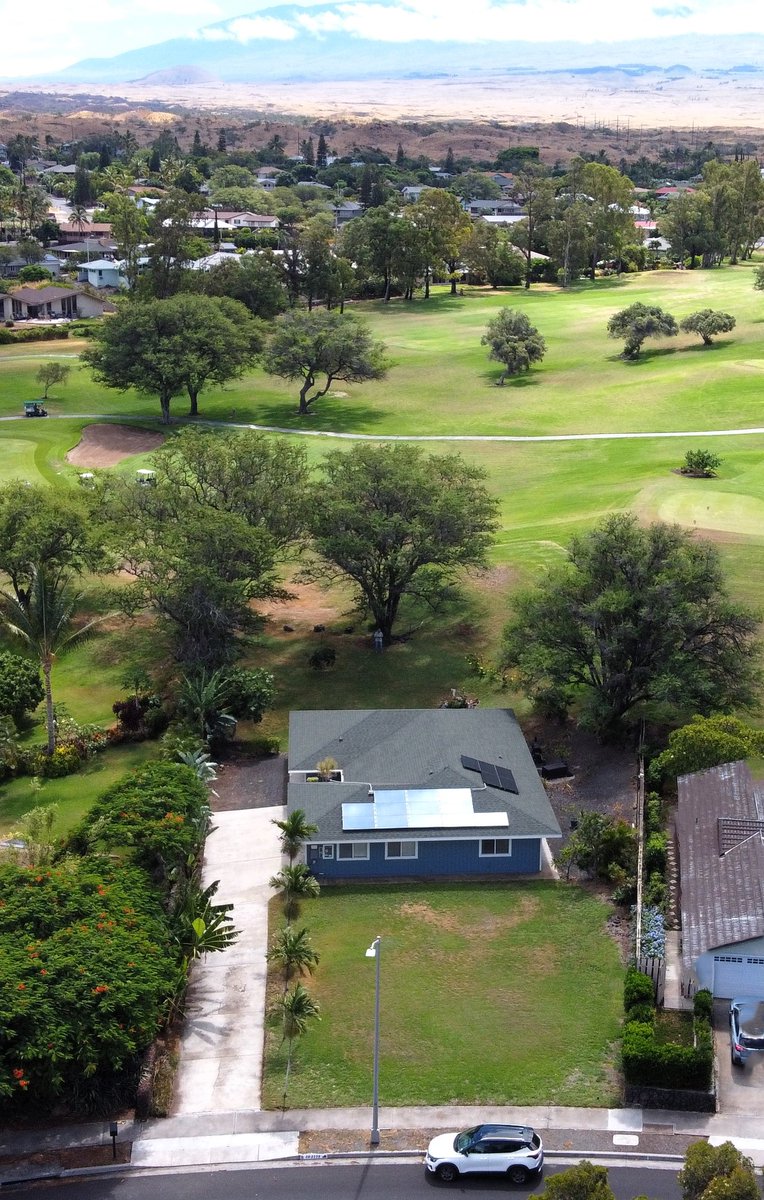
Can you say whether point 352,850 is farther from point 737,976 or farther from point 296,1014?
point 737,976

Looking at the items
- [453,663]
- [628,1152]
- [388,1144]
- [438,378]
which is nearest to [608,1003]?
[628,1152]

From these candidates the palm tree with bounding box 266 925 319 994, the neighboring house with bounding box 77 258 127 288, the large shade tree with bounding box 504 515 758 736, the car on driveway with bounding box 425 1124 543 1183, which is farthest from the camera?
the neighboring house with bounding box 77 258 127 288

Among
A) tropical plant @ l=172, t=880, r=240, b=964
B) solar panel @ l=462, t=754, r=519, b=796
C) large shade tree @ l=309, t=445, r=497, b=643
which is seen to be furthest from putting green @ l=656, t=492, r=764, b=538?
tropical plant @ l=172, t=880, r=240, b=964

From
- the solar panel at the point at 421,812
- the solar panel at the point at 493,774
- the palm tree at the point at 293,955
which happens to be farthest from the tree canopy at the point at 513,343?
the palm tree at the point at 293,955

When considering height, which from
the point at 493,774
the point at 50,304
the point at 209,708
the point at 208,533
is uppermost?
the point at 50,304

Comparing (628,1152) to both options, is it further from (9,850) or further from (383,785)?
(9,850)

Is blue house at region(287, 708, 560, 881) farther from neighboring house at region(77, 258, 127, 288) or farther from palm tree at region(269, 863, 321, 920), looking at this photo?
neighboring house at region(77, 258, 127, 288)

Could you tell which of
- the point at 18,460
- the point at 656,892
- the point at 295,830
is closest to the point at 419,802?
the point at 295,830

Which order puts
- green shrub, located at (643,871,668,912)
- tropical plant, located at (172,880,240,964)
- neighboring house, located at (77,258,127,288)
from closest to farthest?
tropical plant, located at (172,880,240,964)
green shrub, located at (643,871,668,912)
neighboring house, located at (77,258,127,288)
